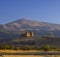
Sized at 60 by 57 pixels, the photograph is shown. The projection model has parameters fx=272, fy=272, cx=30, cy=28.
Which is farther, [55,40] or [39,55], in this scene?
[55,40]

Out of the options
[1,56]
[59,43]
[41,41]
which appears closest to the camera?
[1,56]

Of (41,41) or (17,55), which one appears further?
(41,41)

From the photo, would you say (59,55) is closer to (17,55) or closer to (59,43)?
(17,55)

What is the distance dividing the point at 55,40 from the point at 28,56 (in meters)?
50.9

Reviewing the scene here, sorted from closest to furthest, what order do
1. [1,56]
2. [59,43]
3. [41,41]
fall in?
[1,56] → [59,43] → [41,41]

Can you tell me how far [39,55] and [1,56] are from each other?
240cm

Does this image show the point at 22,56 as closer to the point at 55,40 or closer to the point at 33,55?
the point at 33,55

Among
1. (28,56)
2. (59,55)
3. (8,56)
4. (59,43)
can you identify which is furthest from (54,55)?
(59,43)

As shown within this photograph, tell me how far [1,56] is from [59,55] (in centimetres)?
358

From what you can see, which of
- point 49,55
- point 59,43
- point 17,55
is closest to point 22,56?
point 17,55

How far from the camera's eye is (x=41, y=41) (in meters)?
68.8

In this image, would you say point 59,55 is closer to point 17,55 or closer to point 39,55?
point 39,55

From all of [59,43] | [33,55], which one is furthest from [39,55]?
[59,43]

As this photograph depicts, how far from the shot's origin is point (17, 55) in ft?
56.0
